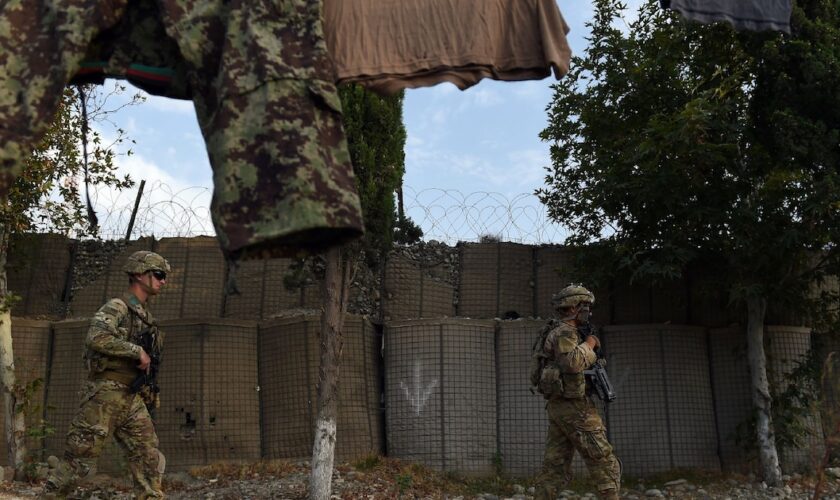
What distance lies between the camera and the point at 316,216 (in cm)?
274

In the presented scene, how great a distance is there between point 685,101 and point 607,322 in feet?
8.33

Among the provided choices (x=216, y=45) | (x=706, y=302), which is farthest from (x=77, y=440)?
(x=706, y=302)

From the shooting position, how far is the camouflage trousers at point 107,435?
574 cm

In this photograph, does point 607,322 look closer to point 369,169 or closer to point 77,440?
point 369,169

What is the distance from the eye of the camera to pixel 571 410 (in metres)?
6.72

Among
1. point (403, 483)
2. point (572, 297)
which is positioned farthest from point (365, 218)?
point (572, 297)

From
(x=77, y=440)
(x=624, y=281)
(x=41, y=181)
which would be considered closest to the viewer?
(x=77, y=440)

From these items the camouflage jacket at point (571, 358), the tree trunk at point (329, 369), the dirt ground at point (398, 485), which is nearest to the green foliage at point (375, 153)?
the tree trunk at point (329, 369)

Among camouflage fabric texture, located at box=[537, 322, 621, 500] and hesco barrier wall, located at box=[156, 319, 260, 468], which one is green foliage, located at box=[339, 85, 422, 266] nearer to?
hesco barrier wall, located at box=[156, 319, 260, 468]

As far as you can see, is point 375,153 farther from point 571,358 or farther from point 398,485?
point 571,358

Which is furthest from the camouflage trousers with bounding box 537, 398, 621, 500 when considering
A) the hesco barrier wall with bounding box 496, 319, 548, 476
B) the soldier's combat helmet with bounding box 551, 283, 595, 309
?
the hesco barrier wall with bounding box 496, 319, 548, 476

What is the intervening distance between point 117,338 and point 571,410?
3177 millimetres

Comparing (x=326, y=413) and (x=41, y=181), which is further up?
(x=41, y=181)

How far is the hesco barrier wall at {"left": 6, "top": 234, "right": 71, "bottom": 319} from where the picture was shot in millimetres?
10195
